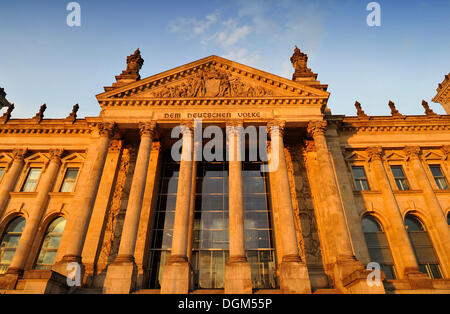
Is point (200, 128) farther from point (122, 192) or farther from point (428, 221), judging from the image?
point (428, 221)

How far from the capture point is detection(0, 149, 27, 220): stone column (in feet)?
77.1

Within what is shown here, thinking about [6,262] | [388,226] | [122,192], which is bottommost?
[6,262]

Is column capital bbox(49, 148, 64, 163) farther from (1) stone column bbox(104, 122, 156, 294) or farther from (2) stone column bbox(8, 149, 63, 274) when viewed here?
(1) stone column bbox(104, 122, 156, 294)

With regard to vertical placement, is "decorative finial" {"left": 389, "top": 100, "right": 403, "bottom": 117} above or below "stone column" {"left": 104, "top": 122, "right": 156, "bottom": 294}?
above

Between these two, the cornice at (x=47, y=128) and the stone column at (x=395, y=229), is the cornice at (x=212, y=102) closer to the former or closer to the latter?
the cornice at (x=47, y=128)

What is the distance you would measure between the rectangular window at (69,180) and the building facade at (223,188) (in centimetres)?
11

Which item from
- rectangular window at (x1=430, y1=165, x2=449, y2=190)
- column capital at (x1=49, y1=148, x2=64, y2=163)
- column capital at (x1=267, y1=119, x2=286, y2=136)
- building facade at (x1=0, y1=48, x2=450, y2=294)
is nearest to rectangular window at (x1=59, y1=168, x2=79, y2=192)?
building facade at (x1=0, y1=48, x2=450, y2=294)

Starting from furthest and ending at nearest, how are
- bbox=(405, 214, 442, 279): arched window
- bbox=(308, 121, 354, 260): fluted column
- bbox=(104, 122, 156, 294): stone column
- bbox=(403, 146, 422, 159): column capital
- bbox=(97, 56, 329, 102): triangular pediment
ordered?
1. bbox=(403, 146, 422, 159): column capital
2. bbox=(97, 56, 329, 102): triangular pediment
3. bbox=(405, 214, 442, 279): arched window
4. bbox=(308, 121, 354, 260): fluted column
5. bbox=(104, 122, 156, 294): stone column

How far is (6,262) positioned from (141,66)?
19.7 m

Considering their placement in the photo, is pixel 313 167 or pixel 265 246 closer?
pixel 265 246

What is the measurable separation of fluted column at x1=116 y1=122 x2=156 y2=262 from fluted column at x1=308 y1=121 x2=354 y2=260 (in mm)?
12374
